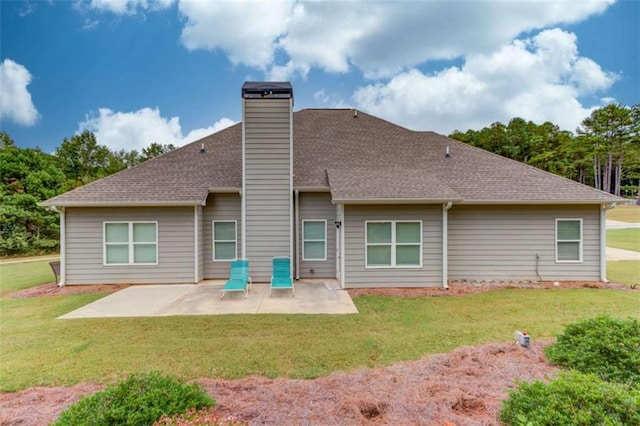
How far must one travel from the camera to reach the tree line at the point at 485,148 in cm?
1939

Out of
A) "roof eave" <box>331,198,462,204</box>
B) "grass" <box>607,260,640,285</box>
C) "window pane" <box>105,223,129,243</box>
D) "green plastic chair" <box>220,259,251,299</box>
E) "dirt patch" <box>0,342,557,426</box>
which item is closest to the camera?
"dirt patch" <box>0,342,557,426</box>

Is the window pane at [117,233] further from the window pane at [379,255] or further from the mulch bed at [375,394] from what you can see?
the window pane at [379,255]

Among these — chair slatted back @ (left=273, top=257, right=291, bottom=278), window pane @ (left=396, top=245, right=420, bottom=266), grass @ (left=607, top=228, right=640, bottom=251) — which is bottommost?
grass @ (left=607, top=228, right=640, bottom=251)

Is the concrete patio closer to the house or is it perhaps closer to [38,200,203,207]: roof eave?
the house

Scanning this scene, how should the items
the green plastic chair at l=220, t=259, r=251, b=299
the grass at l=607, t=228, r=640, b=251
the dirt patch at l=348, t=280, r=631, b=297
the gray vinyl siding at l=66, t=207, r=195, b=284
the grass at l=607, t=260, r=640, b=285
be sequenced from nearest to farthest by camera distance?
the green plastic chair at l=220, t=259, r=251, b=299 < the dirt patch at l=348, t=280, r=631, b=297 < the gray vinyl siding at l=66, t=207, r=195, b=284 < the grass at l=607, t=260, r=640, b=285 < the grass at l=607, t=228, r=640, b=251

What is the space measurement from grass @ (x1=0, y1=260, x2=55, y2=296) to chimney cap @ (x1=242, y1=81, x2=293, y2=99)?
9.54m

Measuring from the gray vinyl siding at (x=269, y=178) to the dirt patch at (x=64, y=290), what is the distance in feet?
14.3

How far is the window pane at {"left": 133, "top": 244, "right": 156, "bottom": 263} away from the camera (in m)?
9.15

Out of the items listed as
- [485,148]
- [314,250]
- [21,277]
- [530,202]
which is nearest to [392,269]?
[314,250]

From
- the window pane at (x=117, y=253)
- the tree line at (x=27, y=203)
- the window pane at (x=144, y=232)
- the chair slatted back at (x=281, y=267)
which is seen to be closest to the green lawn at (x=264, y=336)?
the window pane at (x=117, y=253)

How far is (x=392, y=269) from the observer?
848cm

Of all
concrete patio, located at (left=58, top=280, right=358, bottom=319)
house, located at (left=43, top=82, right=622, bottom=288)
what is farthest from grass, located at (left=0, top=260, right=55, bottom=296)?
concrete patio, located at (left=58, top=280, right=358, bottom=319)

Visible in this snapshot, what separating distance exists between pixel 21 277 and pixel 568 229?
19.7 m

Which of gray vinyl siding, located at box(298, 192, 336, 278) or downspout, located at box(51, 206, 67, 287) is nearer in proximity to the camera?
downspout, located at box(51, 206, 67, 287)
